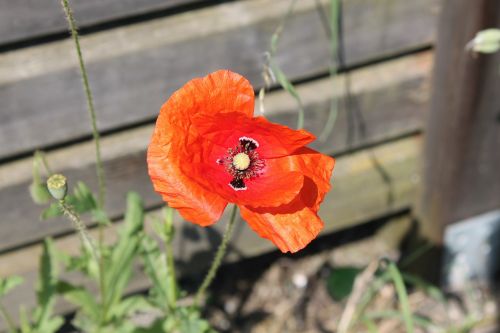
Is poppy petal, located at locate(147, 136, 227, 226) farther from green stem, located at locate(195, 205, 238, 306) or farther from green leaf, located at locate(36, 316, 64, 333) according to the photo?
green leaf, located at locate(36, 316, 64, 333)

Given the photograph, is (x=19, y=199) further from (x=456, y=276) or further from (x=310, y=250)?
(x=456, y=276)

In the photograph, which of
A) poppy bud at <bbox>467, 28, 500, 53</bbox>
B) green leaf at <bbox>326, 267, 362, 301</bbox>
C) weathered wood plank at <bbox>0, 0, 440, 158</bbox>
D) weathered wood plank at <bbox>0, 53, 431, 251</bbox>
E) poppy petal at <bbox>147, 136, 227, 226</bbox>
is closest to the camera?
poppy petal at <bbox>147, 136, 227, 226</bbox>

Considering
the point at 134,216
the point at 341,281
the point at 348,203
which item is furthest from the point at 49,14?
the point at 341,281

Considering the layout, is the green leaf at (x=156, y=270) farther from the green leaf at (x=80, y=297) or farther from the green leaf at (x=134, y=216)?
the green leaf at (x=80, y=297)

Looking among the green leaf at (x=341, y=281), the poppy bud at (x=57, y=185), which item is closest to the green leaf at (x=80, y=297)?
the poppy bud at (x=57, y=185)

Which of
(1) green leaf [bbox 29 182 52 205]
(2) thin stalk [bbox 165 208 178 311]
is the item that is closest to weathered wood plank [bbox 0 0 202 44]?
(1) green leaf [bbox 29 182 52 205]

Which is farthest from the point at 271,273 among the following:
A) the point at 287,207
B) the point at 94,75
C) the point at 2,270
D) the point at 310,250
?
the point at 287,207
